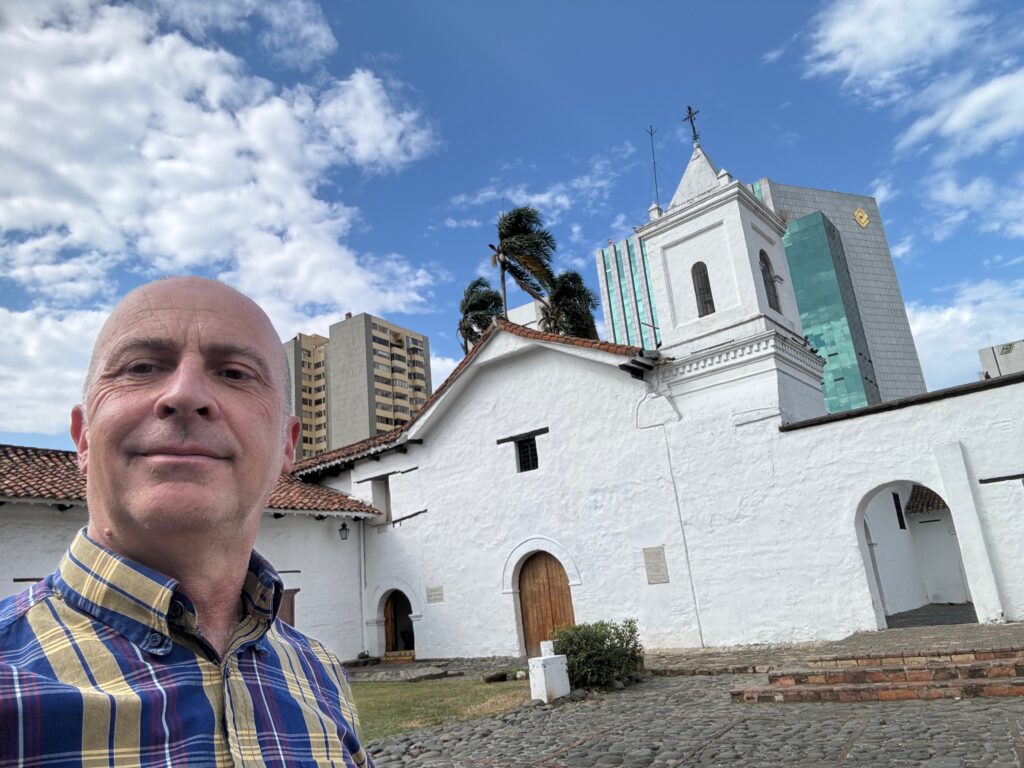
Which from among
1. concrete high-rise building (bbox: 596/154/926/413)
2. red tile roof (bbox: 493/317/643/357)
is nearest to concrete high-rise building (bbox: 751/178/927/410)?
concrete high-rise building (bbox: 596/154/926/413)

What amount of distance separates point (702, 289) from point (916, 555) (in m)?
10.5

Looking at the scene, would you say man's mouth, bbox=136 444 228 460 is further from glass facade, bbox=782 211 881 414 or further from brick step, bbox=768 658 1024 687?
glass facade, bbox=782 211 881 414

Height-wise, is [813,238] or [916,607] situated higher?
[813,238]

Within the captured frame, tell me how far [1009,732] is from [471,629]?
11.5 m

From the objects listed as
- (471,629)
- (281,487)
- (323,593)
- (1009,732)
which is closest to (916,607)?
(471,629)

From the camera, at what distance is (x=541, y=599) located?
14.3 metres

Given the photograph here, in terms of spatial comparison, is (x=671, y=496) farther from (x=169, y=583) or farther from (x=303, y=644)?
(x=169, y=583)

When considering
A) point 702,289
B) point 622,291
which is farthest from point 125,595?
point 622,291

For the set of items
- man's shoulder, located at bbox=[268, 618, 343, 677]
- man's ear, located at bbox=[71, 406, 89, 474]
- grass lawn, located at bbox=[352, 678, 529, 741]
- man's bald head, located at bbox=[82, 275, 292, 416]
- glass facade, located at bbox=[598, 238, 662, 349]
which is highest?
glass facade, located at bbox=[598, 238, 662, 349]

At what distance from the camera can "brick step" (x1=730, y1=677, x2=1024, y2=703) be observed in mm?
6348

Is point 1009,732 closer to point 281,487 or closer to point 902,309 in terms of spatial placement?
point 281,487

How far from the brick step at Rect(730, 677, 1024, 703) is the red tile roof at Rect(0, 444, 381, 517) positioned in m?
8.34

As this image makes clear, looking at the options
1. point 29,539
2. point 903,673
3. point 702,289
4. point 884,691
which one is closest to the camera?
point 884,691

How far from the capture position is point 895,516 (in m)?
16.8
